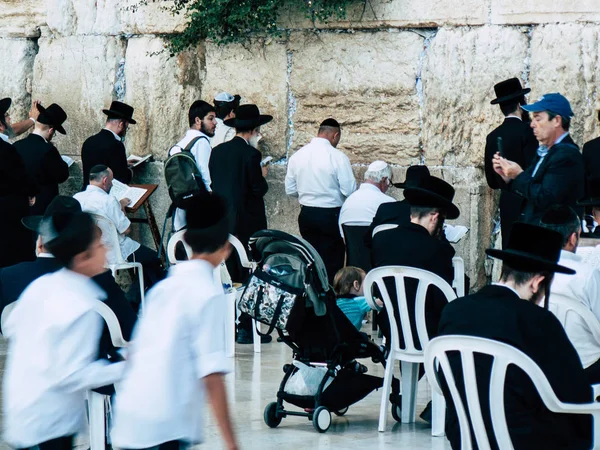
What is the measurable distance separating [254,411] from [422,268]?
1.27m

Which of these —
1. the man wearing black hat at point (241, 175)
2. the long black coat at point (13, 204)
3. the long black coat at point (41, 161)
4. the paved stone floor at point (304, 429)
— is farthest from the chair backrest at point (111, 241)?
the paved stone floor at point (304, 429)

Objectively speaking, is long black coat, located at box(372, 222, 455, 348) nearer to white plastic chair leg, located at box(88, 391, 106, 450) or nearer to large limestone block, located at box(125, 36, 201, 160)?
white plastic chair leg, located at box(88, 391, 106, 450)

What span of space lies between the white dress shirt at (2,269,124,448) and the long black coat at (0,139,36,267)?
5.31m

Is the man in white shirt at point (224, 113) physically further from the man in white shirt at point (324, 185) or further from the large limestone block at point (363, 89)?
the man in white shirt at point (324, 185)

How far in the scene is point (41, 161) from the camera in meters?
10.2

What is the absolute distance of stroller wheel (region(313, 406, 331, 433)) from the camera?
5.98m

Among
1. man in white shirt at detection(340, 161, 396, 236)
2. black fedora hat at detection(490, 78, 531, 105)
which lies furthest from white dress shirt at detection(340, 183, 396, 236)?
black fedora hat at detection(490, 78, 531, 105)

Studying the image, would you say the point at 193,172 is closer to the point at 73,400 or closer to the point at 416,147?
the point at 416,147

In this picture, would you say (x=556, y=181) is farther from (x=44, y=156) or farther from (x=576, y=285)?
(x=44, y=156)

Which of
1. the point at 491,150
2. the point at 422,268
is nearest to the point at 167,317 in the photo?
the point at 422,268

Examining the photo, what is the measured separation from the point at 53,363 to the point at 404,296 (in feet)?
8.72

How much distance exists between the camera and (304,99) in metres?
10.1

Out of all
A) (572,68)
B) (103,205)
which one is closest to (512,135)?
(572,68)

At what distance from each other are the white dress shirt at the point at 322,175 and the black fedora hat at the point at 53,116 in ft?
7.91
